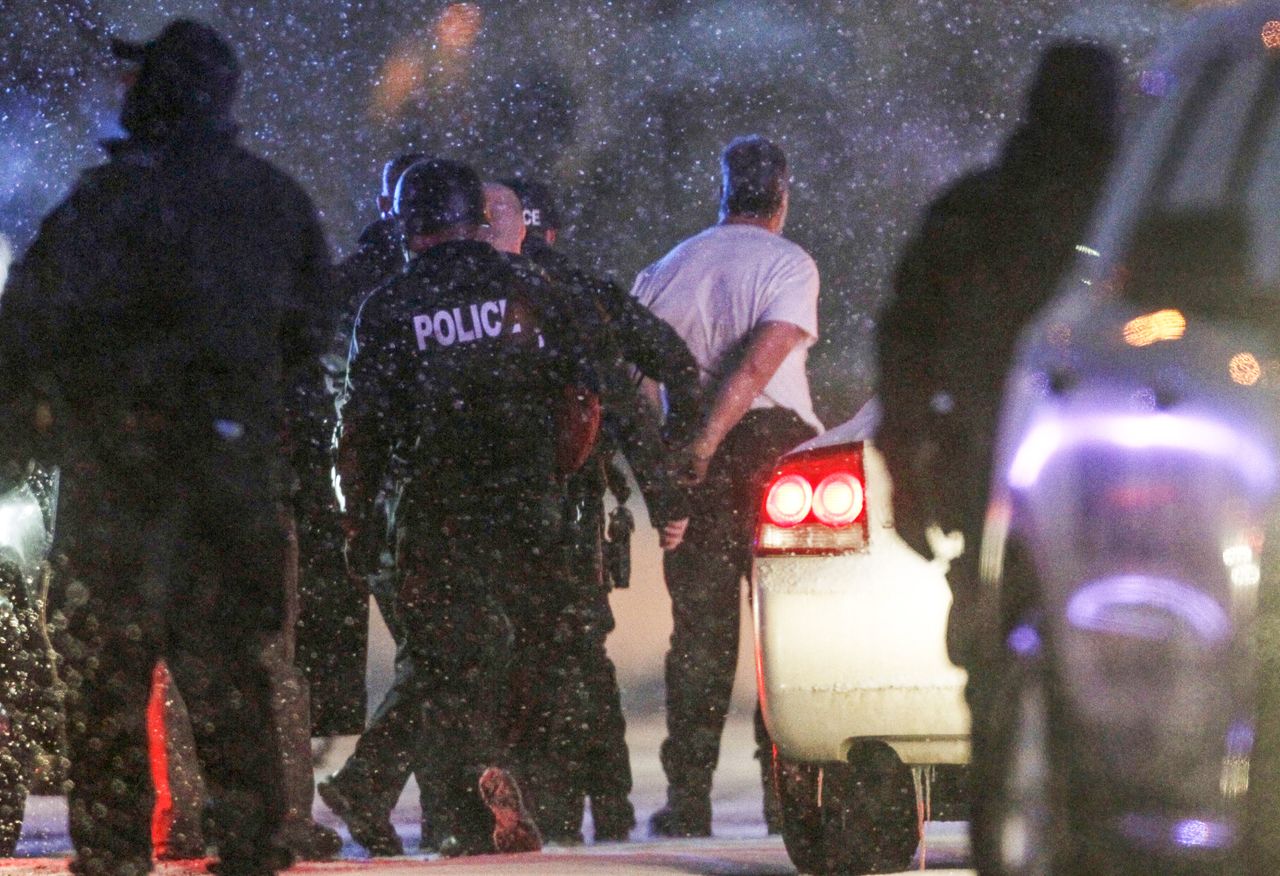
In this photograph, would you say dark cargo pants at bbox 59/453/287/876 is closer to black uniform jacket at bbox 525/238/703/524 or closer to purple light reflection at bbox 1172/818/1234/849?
black uniform jacket at bbox 525/238/703/524

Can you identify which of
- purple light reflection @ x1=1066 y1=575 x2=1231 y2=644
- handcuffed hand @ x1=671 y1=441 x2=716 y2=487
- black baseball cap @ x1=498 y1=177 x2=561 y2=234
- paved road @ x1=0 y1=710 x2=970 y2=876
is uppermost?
black baseball cap @ x1=498 y1=177 x2=561 y2=234

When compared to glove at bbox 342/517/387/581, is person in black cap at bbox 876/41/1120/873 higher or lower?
higher

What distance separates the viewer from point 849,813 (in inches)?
241

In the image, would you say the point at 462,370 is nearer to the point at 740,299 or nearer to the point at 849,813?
the point at 740,299

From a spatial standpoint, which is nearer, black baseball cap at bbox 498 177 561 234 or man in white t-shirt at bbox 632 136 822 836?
man in white t-shirt at bbox 632 136 822 836

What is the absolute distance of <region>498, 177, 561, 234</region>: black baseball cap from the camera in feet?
27.0

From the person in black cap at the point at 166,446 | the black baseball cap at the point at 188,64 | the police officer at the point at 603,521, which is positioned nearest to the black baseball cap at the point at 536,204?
the police officer at the point at 603,521

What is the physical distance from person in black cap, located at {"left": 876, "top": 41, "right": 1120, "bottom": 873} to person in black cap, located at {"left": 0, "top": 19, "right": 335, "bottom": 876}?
1.40 m

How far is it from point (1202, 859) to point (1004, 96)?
13186mm

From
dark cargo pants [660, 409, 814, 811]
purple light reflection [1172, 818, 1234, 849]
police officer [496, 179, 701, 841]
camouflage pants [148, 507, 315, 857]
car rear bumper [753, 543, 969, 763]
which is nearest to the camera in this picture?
purple light reflection [1172, 818, 1234, 849]

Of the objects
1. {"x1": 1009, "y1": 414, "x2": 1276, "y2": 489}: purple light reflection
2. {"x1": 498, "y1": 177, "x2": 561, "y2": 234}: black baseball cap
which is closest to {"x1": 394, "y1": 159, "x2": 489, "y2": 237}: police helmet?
{"x1": 498, "y1": 177, "x2": 561, "y2": 234}: black baseball cap

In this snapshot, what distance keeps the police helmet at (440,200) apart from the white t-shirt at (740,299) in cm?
109

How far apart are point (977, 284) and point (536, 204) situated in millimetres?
2696

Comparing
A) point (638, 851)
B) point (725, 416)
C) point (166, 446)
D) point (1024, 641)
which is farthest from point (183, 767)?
point (1024, 641)
